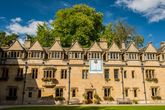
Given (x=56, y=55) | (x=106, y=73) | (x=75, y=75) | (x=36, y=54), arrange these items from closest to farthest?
(x=75, y=75) < (x=36, y=54) < (x=106, y=73) < (x=56, y=55)

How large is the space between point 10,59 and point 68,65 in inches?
451

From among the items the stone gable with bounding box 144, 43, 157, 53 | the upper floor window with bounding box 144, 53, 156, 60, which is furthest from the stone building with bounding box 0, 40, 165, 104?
the stone gable with bounding box 144, 43, 157, 53

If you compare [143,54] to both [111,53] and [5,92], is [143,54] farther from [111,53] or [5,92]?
[5,92]

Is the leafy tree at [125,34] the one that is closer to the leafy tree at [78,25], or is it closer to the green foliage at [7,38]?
the leafy tree at [78,25]

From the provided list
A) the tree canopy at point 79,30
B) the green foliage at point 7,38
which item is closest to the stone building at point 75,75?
the tree canopy at point 79,30

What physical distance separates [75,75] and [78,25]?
18.5 m

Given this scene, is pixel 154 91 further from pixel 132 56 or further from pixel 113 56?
pixel 113 56

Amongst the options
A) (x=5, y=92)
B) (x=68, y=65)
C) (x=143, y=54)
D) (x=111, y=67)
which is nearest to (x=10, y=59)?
(x=5, y=92)

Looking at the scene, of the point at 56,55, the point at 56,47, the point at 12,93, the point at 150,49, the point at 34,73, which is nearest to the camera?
the point at 12,93

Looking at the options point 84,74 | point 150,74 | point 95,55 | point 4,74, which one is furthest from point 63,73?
point 150,74

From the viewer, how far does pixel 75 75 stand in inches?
1746

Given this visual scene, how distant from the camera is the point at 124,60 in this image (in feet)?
154

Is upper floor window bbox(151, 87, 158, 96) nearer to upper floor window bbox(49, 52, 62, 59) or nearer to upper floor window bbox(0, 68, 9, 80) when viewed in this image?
upper floor window bbox(49, 52, 62, 59)

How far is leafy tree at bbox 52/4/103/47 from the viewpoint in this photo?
57.5 meters
